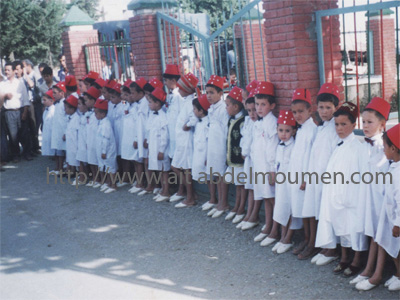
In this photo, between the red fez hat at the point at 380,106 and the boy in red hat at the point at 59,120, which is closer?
the red fez hat at the point at 380,106

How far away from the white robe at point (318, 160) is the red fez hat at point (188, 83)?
2.50 metres

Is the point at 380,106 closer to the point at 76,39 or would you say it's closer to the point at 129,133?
the point at 129,133

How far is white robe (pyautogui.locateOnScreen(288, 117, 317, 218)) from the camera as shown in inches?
189

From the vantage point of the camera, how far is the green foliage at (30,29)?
1077 inches

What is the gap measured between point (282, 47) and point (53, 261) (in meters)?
3.29

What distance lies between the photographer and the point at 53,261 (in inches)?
212

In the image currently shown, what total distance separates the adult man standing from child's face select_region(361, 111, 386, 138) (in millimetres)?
7748

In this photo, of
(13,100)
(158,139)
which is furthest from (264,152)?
(13,100)

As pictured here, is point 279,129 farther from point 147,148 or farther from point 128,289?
point 147,148

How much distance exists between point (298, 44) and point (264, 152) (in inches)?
46.4

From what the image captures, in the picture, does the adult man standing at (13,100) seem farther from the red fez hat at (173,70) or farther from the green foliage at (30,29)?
the green foliage at (30,29)

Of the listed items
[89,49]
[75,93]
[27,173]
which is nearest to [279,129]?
[75,93]

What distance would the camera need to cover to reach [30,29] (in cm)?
2852

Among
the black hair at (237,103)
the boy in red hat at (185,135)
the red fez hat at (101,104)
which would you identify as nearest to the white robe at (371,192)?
the black hair at (237,103)
